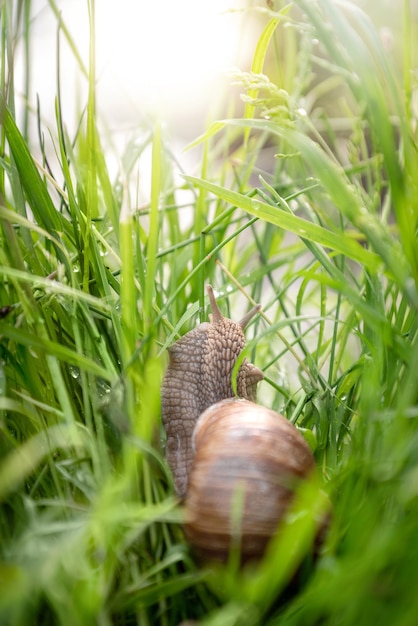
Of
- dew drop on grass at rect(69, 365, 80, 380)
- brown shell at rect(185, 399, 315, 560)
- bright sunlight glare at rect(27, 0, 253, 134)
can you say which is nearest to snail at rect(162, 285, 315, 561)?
brown shell at rect(185, 399, 315, 560)

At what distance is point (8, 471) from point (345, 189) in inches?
12.6

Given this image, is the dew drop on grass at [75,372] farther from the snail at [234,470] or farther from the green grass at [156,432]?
the snail at [234,470]

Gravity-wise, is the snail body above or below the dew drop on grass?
below

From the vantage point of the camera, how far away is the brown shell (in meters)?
0.45

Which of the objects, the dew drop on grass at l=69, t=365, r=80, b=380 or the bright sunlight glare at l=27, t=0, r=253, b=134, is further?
the bright sunlight glare at l=27, t=0, r=253, b=134

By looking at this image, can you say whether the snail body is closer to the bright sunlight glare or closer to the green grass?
the green grass

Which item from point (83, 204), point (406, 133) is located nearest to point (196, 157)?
point (83, 204)

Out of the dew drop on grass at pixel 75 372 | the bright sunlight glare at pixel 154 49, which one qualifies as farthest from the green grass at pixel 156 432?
the bright sunlight glare at pixel 154 49

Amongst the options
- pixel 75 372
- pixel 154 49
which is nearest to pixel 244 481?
pixel 75 372

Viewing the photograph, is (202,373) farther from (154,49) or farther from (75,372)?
(154,49)

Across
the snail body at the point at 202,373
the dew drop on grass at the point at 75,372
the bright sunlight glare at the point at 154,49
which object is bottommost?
the snail body at the point at 202,373

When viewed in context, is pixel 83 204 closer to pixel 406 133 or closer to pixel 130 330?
pixel 130 330

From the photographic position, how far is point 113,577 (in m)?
0.44

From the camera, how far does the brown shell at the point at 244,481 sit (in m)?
0.45
